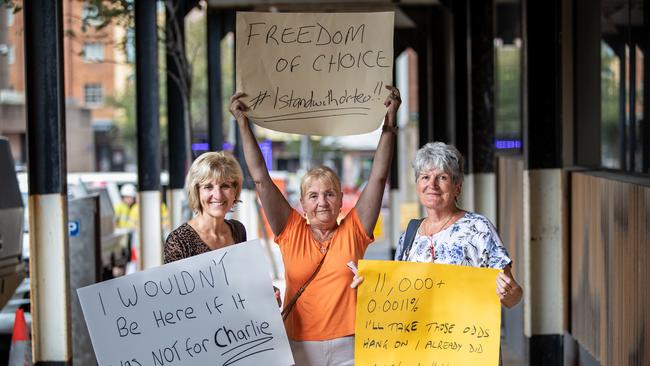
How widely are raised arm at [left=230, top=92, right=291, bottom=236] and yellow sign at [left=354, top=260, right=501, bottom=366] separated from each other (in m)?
0.47

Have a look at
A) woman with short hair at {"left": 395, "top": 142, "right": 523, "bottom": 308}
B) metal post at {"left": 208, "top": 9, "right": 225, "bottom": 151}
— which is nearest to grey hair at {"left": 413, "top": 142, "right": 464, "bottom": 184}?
woman with short hair at {"left": 395, "top": 142, "right": 523, "bottom": 308}

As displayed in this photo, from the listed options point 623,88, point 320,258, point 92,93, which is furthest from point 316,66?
point 92,93

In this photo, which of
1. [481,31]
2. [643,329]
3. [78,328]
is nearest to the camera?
[643,329]

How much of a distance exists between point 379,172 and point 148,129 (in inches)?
279

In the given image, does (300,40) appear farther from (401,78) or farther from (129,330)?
(401,78)

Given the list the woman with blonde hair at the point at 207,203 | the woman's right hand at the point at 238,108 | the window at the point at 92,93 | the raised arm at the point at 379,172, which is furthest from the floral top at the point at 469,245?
the window at the point at 92,93

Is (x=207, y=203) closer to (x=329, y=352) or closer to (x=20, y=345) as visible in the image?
(x=329, y=352)

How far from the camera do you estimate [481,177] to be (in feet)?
35.7

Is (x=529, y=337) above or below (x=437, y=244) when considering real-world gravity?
below

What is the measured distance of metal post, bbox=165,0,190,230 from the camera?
13.5m

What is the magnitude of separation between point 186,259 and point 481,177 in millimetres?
6894

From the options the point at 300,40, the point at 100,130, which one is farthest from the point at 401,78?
the point at 300,40

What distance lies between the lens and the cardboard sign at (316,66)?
15.6 ft

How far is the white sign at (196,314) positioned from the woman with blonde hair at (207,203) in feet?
0.52
